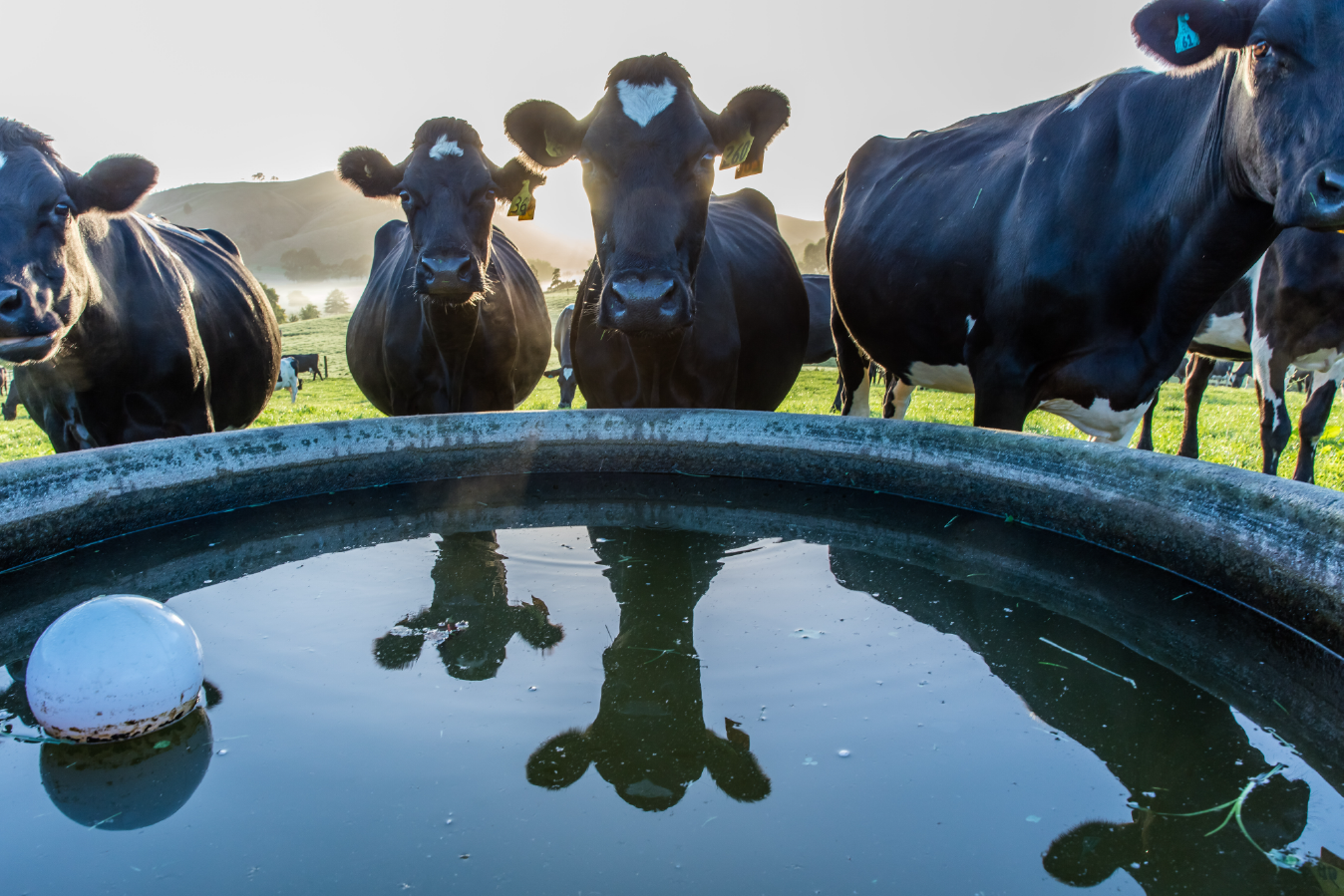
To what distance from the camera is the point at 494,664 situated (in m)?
2.12

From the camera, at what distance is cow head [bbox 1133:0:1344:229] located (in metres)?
2.43

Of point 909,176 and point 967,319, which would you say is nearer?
point 967,319

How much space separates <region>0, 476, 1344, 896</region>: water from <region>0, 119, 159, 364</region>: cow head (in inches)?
36.5

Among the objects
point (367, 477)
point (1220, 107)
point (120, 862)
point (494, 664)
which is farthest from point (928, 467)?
point (120, 862)

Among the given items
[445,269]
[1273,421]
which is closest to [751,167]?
[445,269]

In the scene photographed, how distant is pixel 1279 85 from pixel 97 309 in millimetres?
4592

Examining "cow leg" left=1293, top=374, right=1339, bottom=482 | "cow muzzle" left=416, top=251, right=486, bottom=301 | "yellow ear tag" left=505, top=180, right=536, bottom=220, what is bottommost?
"cow leg" left=1293, top=374, right=1339, bottom=482

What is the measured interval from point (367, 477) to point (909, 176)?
3.66 m

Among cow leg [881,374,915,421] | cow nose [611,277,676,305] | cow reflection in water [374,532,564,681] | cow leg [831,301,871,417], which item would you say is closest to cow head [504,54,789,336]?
cow nose [611,277,676,305]

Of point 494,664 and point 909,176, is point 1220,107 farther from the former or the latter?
point 494,664

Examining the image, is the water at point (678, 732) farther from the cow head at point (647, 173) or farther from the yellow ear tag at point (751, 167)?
the yellow ear tag at point (751, 167)

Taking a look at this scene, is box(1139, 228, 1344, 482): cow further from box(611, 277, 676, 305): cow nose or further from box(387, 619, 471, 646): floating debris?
box(387, 619, 471, 646): floating debris

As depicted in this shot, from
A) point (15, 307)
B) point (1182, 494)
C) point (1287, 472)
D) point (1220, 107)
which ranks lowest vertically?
point (1287, 472)

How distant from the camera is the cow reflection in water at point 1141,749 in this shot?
1417 millimetres
